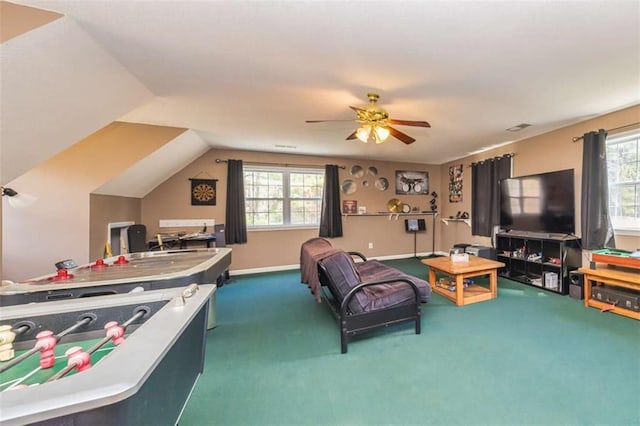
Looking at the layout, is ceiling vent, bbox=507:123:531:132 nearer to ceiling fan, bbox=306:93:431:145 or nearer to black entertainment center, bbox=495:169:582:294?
black entertainment center, bbox=495:169:582:294

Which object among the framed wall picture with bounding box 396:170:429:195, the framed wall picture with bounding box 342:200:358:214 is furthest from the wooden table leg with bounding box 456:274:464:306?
the framed wall picture with bounding box 396:170:429:195

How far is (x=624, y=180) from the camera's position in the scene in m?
3.06

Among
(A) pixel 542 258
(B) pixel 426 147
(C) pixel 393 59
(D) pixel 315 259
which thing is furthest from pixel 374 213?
(C) pixel 393 59

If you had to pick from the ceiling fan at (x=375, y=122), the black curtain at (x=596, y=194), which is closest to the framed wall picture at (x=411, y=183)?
the black curtain at (x=596, y=194)

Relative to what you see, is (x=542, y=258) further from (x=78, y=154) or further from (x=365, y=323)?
(x=78, y=154)

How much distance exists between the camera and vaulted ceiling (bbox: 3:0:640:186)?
140cm

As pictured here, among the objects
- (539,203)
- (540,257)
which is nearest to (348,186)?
(539,203)

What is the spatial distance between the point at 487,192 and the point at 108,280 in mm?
5436

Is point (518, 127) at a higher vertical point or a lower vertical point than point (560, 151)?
higher

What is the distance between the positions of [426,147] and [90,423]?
193 inches

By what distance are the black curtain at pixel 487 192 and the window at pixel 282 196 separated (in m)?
3.07

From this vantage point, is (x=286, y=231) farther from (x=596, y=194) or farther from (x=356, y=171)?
(x=596, y=194)

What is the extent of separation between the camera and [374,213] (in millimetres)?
5543

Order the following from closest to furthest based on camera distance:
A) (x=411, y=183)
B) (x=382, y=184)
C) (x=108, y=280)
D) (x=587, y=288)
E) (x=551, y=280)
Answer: (x=108, y=280) → (x=587, y=288) → (x=551, y=280) → (x=382, y=184) → (x=411, y=183)
